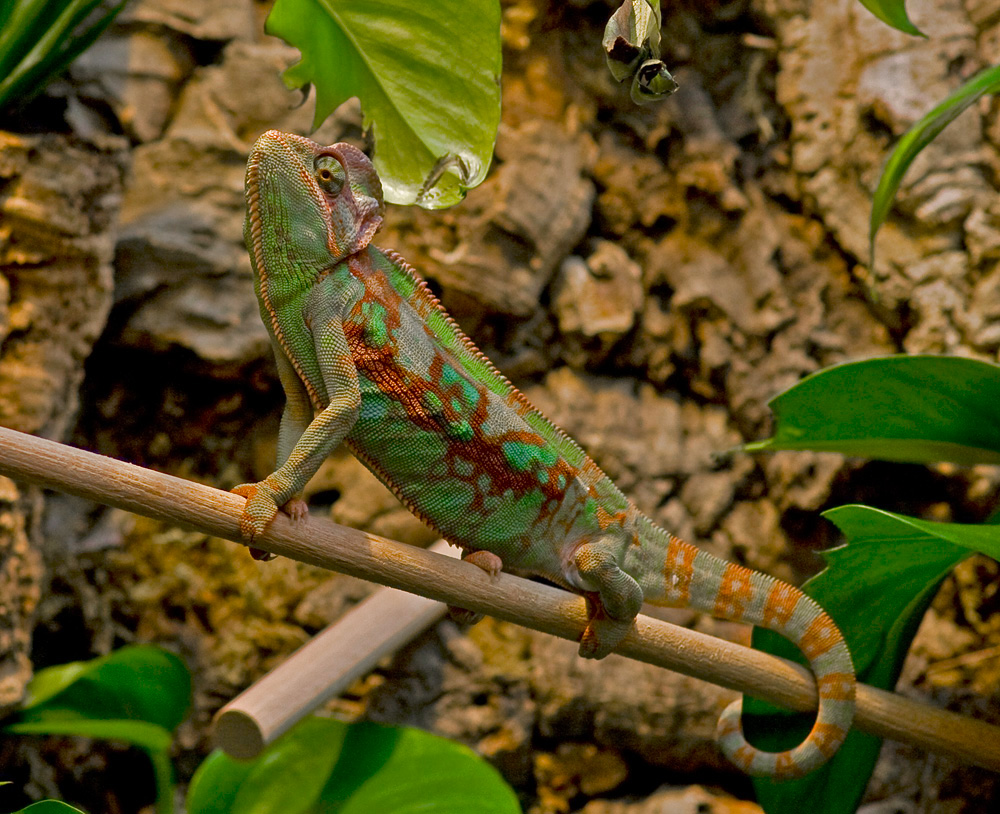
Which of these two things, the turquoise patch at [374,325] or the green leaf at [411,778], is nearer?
the turquoise patch at [374,325]

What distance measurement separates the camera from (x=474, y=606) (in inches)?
43.0

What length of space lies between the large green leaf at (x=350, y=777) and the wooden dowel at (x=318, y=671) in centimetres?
19

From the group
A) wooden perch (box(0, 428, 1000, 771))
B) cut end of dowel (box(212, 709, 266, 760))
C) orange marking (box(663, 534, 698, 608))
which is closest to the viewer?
wooden perch (box(0, 428, 1000, 771))

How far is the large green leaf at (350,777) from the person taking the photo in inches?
62.1

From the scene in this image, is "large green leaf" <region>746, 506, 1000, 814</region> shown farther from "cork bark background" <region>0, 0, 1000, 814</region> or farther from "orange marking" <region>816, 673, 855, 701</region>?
"cork bark background" <region>0, 0, 1000, 814</region>

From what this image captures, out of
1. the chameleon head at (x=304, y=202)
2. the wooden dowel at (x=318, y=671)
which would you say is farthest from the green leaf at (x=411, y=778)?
the chameleon head at (x=304, y=202)

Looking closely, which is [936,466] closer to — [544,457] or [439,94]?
[544,457]

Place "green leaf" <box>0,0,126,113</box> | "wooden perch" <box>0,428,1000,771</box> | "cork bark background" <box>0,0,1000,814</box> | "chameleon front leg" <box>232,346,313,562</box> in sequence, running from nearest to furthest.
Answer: "wooden perch" <box>0,428,1000,771</box>, "chameleon front leg" <box>232,346,313,562</box>, "green leaf" <box>0,0,126,113</box>, "cork bark background" <box>0,0,1000,814</box>

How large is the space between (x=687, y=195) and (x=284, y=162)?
1.47 metres

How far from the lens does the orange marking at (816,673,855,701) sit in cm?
123

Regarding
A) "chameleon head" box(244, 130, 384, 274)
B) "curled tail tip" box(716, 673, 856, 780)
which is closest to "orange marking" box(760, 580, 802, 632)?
"curled tail tip" box(716, 673, 856, 780)

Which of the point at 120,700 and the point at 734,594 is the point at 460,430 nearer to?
the point at 734,594

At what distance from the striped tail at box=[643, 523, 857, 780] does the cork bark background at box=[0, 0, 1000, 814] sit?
0.68 metres

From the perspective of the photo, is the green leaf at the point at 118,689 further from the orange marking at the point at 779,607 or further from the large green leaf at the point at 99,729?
the orange marking at the point at 779,607
